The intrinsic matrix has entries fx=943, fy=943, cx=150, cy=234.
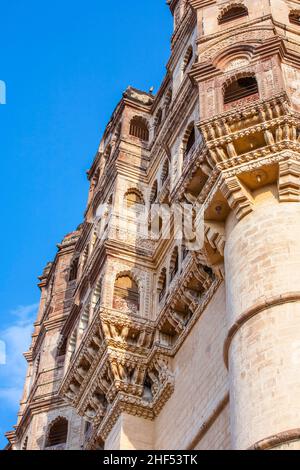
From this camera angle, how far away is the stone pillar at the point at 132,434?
1909cm

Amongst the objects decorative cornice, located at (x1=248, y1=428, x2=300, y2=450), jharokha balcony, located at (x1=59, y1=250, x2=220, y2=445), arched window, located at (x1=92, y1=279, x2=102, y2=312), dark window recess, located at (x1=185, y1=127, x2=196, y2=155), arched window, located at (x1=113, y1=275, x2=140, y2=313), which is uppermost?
dark window recess, located at (x1=185, y1=127, x2=196, y2=155)

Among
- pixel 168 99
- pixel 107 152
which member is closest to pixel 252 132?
pixel 168 99

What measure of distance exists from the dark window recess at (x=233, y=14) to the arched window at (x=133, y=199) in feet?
18.0

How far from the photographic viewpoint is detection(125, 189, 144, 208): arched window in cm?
2392

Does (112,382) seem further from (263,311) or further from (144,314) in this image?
(263,311)

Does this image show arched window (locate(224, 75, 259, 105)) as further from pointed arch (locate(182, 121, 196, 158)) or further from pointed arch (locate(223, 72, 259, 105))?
pointed arch (locate(182, 121, 196, 158))

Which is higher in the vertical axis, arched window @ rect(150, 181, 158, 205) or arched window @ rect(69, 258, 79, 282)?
arched window @ rect(69, 258, 79, 282)

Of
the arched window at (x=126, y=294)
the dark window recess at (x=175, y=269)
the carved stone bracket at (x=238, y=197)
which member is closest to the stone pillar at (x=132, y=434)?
the arched window at (x=126, y=294)

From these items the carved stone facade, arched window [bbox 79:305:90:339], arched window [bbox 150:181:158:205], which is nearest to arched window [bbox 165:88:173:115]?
the carved stone facade

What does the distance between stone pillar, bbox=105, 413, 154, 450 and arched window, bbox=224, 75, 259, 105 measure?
22.2ft

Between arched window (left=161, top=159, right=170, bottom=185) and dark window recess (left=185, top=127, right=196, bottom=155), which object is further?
arched window (left=161, top=159, right=170, bottom=185)

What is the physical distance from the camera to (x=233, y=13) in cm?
2055

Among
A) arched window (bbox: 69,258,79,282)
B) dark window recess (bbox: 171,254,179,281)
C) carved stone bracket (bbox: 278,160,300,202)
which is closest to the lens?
carved stone bracket (bbox: 278,160,300,202)
